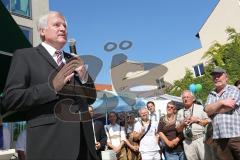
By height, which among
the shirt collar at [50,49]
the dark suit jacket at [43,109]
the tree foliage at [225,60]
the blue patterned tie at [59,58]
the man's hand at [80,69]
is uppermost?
the tree foliage at [225,60]

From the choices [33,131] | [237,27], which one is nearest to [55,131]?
[33,131]

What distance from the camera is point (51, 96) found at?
1.78 metres

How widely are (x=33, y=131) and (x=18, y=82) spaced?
26 centimetres

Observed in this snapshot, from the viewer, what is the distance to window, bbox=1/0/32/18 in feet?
48.2

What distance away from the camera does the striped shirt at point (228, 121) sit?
4.70 meters

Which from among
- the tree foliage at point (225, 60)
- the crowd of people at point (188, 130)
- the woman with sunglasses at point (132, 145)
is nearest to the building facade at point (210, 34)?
the tree foliage at point (225, 60)

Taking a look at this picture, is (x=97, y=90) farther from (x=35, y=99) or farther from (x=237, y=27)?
(x=237, y=27)

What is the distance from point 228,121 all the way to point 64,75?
3.51 meters

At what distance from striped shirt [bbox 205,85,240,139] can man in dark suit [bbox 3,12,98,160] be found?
10.4 ft

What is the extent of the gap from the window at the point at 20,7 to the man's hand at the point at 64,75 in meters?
13.6

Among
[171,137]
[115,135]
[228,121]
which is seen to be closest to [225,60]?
[115,135]

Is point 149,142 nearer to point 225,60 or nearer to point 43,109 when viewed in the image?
point 43,109

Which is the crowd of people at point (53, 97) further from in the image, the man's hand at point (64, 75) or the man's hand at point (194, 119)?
the man's hand at point (194, 119)

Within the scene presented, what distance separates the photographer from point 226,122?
187 inches
